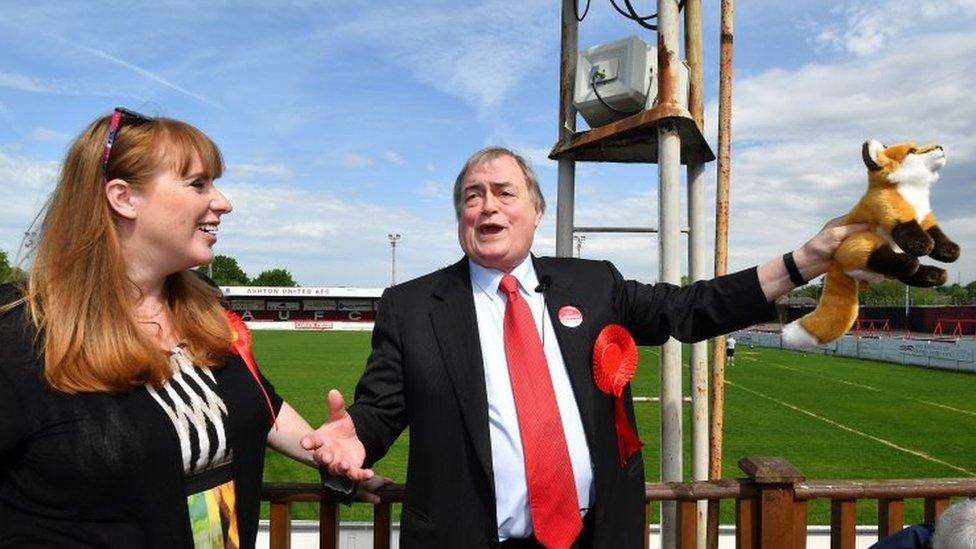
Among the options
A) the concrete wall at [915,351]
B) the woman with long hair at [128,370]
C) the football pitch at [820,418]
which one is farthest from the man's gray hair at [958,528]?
the concrete wall at [915,351]

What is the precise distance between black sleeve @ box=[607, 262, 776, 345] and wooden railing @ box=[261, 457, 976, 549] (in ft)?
1.98

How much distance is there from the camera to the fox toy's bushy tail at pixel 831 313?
1.74 metres

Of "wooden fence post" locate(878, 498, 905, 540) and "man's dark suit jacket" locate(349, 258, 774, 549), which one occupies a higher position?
"man's dark suit jacket" locate(349, 258, 774, 549)

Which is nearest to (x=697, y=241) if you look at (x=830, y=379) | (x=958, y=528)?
(x=958, y=528)

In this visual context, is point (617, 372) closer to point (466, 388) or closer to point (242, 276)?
point (466, 388)

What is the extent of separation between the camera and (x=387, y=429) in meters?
1.86

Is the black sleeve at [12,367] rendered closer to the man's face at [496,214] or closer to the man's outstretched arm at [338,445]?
the man's outstretched arm at [338,445]

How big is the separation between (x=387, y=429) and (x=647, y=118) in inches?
66.9

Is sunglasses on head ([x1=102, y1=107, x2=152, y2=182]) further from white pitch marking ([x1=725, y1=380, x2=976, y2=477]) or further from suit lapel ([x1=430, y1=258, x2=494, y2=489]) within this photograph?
white pitch marking ([x1=725, y1=380, x2=976, y2=477])

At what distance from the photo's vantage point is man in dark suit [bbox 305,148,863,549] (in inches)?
68.4

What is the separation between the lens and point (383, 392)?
186 centimetres

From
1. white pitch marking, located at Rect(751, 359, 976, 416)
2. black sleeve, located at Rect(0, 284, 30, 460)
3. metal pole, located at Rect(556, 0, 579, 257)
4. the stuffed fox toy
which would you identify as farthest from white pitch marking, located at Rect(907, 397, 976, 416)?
black sleeve, located at Rect(0, 284, 30, 460)

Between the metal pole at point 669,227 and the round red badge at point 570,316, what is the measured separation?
3.48 feet

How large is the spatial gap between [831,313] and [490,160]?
36.6 inches
